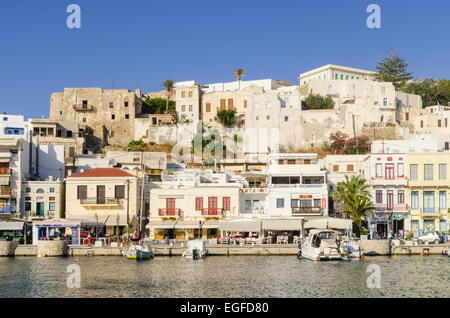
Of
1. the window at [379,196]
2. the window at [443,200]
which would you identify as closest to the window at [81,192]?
the window at [379,196]

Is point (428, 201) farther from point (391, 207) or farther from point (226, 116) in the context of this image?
point (226, 116)

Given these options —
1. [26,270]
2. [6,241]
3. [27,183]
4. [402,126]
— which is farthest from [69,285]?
[402,126]

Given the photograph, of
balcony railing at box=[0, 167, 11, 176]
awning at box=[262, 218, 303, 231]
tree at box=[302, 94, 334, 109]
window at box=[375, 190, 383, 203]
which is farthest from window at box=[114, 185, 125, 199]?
tree at box=[302, 94, 334, 109]

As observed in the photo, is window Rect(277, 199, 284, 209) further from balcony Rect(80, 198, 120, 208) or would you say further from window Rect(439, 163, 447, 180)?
window Rect(439, 163, 447, 180)

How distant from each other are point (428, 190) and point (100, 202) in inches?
1110

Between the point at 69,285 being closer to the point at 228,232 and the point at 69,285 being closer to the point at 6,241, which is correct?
the point at 6,241

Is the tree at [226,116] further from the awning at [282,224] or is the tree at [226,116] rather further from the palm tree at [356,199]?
the awning at [282,224]

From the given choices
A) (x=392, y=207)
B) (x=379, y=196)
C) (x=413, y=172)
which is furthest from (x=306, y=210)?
(x=413, y=172)

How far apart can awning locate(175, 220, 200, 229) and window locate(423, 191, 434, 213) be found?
1958 centimetres

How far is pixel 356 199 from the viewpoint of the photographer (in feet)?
172

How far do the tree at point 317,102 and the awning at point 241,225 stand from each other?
43484 millimetres

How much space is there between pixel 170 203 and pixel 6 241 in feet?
46.1

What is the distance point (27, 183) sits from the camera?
183 feet

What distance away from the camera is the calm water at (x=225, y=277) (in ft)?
100.0
